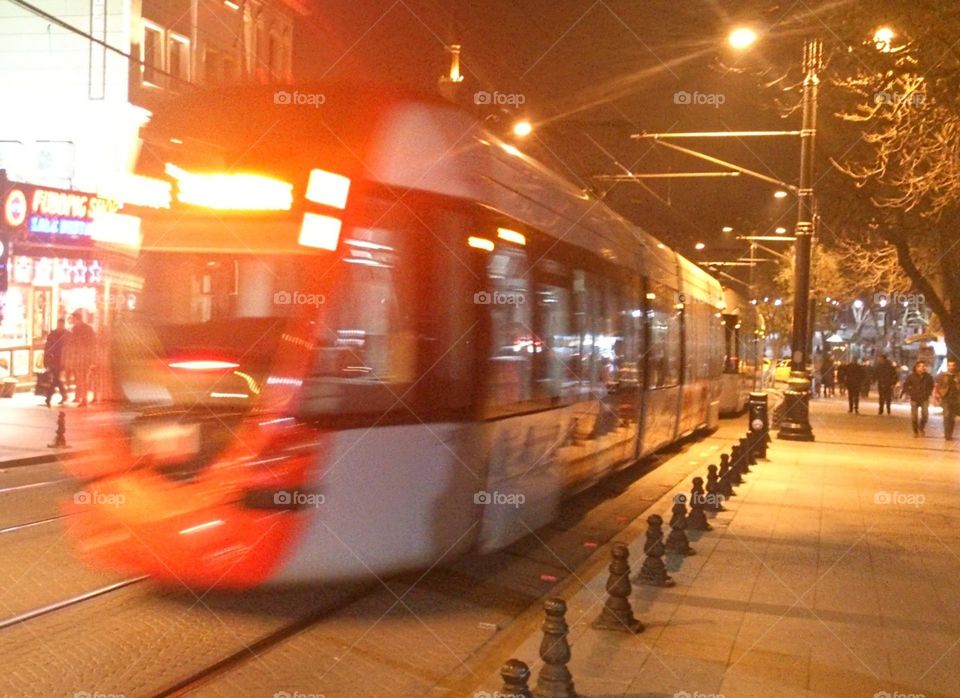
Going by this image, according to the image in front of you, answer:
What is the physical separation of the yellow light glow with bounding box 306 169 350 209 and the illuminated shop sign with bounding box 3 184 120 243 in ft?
58.3

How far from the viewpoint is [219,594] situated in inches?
328

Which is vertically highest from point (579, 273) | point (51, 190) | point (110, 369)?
point (51, 190)

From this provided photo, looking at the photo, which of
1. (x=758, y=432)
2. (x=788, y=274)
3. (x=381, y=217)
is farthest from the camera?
(x=788, y=274)

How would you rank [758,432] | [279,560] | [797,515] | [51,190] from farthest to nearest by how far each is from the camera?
[51,190]
[758,432]
[797,515]
[279,560]

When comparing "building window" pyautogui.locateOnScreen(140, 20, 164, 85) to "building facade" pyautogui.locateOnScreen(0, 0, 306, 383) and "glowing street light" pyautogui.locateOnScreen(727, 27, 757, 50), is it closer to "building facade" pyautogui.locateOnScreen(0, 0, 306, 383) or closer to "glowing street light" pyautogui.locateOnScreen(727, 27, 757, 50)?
"building facade" pyautogui.locateOnScreen(0, 0, 306, 383)

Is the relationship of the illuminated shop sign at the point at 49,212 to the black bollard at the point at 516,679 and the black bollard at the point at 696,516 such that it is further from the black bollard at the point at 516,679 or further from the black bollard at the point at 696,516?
the black bollard at the point at 516,679

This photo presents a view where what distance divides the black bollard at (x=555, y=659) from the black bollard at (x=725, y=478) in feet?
27.1

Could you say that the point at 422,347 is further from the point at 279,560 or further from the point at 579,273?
the point at 579,273

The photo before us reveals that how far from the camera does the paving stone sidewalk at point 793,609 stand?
21.6 feet

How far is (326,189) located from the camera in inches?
310

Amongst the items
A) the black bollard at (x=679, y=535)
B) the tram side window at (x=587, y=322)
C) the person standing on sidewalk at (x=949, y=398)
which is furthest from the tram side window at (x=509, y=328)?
the person standing on sidewalk at (x=949, y=398)

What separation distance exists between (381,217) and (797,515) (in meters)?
7.34

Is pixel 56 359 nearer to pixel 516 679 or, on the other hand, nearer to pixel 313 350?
pixel 313 350

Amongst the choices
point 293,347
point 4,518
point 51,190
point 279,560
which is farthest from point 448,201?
point 51,190
